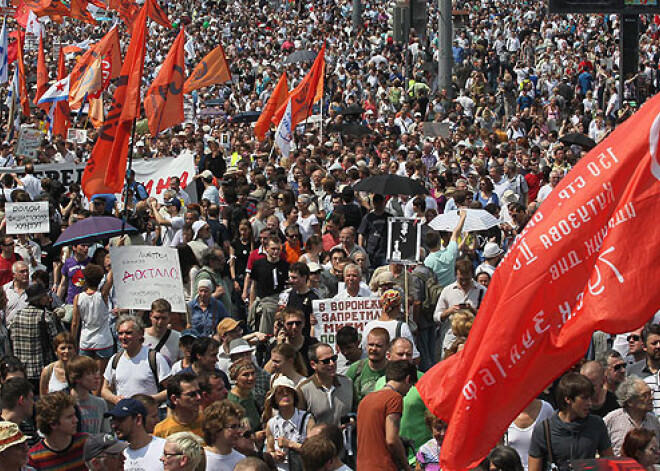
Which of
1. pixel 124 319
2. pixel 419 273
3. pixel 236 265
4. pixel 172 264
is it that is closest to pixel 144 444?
pixel 124 319

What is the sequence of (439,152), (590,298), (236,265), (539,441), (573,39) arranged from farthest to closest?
(573,39) → (439,152) → (236,265) → (539,441) → (590,298)

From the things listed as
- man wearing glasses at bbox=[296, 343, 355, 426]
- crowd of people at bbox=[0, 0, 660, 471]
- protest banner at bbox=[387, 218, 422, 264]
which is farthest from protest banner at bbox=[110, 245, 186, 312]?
man wearing glasses at bbox=[296, 343, 355, 426]

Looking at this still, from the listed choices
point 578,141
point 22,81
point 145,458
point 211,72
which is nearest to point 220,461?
point 145,458

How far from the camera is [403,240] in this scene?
1164cm

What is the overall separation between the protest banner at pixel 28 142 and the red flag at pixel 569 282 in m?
15.3

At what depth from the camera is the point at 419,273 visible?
1116 centimetres

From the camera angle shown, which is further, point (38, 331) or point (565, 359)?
point (38, 331)

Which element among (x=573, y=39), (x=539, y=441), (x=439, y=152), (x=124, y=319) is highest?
(x=573, y=39)

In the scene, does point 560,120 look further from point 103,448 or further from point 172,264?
point 103,448

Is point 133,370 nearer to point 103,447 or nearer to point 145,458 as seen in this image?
point 145,458

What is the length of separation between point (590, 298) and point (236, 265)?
8.41 metres

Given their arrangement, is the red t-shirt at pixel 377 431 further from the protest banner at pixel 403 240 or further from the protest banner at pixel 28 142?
the protest banner at pixel 28 142

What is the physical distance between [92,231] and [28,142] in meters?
7.93

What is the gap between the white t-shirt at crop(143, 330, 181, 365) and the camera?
A: 923 cm
